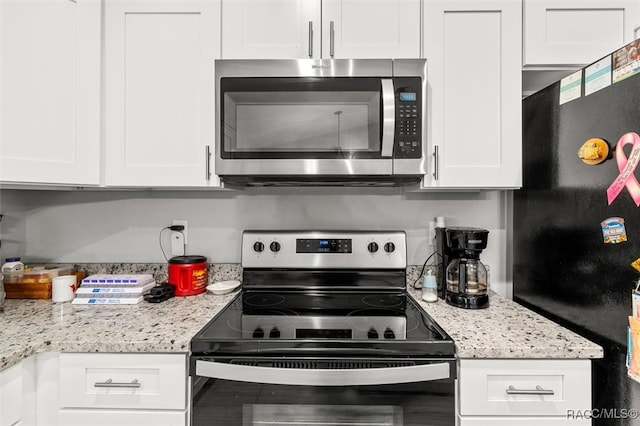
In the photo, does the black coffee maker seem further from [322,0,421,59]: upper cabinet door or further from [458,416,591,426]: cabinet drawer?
[322,0,421,59]: upper cabinet door

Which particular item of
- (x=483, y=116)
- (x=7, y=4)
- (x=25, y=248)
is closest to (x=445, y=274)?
(x=483, y=116)

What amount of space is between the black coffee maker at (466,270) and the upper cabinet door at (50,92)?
143cm

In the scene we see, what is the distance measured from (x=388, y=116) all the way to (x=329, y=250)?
2.12 ft

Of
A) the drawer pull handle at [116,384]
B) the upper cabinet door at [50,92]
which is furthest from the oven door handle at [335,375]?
the upper cabinet door at [50,92]

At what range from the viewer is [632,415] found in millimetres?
898

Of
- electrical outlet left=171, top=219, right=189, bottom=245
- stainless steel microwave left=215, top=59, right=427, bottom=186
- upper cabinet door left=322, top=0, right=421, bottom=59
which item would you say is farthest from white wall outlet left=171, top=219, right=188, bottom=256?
upper cabinet door left=322, top=0, right=421, bottom=59

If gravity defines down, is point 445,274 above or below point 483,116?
below

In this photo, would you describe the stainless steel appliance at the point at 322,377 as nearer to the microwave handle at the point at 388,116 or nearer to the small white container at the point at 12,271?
the microwave handle at the point at 388,116

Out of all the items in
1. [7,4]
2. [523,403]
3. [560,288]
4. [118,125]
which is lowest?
[523,403]

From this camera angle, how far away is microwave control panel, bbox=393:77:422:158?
4.04ft

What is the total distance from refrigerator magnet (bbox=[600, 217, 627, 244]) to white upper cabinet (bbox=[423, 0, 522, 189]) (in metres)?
0.36

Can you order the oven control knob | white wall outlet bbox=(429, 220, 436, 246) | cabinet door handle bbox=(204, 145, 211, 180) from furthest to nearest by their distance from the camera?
white wall outlet bbox=(429, 220, 436, 246) → cabinet door handle bbox=(204, 145, 211, 180) → the oven control knob

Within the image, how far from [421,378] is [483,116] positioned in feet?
3.19

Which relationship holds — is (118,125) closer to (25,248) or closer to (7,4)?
(7,4)
